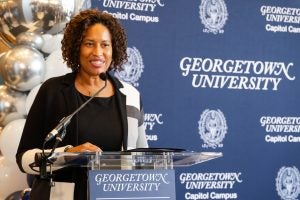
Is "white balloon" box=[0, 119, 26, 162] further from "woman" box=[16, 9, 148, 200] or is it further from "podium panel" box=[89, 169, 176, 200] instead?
"podium panel" box=[89, 169, 176, 200]

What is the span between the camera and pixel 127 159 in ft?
5.91

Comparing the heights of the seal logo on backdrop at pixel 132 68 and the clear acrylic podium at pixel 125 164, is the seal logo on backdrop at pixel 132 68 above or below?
above

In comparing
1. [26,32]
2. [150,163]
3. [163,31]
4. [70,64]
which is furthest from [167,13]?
[150,163]

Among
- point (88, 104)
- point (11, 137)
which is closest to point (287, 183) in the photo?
point (11, 137)

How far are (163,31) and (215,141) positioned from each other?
3.35 ft

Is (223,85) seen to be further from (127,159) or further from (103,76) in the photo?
(127,159)

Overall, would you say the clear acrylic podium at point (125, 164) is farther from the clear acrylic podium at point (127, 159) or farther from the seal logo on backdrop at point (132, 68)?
the seal logo on backdrop at point (132, 68)

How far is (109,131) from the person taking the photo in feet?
7.25

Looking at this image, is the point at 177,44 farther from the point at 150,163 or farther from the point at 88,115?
the point at 150,163

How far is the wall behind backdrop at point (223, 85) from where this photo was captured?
4.78 m

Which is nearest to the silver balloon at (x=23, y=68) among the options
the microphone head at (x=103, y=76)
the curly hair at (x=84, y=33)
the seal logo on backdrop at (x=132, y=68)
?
the curly hair at (x=84, y=33)

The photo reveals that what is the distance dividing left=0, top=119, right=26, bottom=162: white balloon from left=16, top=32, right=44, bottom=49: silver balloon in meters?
0.47

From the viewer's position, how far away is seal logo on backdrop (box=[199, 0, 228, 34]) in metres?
5.00

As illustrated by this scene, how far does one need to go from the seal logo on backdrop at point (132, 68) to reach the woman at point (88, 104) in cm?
230
